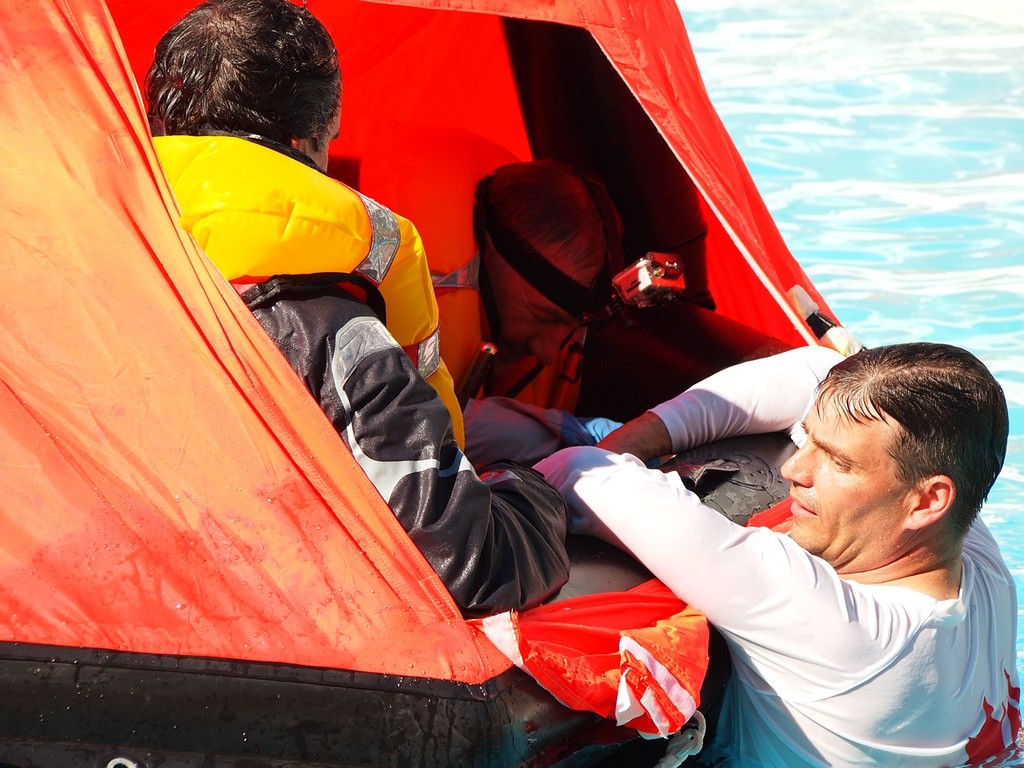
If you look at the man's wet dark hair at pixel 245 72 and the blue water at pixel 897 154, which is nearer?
the man's wet dark hair at pixel 245 72

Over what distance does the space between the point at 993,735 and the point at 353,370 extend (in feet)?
4.02

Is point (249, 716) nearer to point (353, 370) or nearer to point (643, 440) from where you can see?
point (353, 370)

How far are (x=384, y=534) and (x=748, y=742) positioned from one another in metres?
0.78

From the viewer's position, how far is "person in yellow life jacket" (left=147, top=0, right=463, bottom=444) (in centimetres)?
169

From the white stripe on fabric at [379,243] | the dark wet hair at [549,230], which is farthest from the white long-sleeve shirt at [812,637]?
the dark wet hair at [549,230]

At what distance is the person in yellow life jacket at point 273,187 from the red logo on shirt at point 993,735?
1.10 meters

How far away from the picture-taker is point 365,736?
5.61ft

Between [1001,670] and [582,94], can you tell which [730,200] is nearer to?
[582,94]

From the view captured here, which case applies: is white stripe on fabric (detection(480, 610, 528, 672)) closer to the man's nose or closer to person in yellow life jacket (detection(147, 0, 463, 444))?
person in yellow life jacket (detection(147, 0, 463, 444))

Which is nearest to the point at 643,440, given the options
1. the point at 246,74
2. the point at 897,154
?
the point at 246,74

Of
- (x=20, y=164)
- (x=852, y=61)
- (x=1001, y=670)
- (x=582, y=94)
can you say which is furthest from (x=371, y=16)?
(x=852, y=61)

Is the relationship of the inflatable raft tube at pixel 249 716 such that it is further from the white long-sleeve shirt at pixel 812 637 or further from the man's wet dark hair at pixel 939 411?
the man's wet dark hair at pixel 939 411

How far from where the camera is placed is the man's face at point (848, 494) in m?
2.00

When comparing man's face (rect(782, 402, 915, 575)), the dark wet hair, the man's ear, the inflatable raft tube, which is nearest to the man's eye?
man's face (rect(782, 402, 915, 575))
